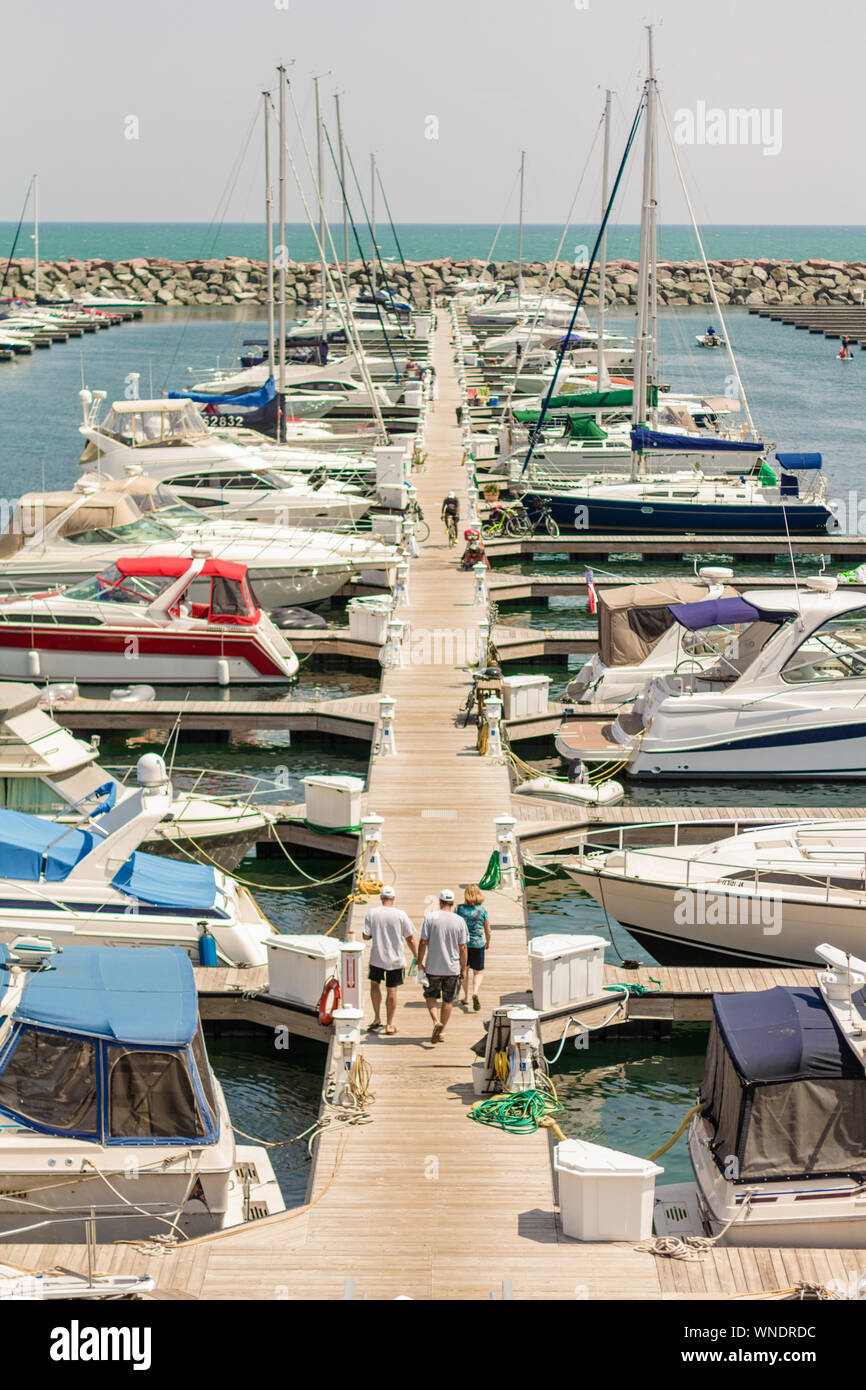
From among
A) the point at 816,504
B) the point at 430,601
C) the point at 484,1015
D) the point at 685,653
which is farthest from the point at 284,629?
the point at 484,1015

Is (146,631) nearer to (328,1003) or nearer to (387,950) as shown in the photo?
(328,1003)

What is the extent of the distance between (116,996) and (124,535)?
2072cm

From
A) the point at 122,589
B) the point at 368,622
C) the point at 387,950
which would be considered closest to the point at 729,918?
the point at 387,950

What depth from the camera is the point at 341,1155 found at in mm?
13727

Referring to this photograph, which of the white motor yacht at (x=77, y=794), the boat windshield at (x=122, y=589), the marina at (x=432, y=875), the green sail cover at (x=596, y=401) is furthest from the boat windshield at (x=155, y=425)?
the white motor yacht at (x=77, y=794)

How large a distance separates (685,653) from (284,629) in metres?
8.96

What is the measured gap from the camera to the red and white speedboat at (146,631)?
96.6ft

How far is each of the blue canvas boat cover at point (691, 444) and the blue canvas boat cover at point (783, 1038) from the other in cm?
3026

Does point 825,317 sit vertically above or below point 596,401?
above

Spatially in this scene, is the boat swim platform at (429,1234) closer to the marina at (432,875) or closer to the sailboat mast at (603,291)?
the marina at (432,875)

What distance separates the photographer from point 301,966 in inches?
660

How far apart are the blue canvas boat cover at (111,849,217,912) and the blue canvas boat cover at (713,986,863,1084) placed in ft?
19.5

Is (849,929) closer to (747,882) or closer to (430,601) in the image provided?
(747,882)

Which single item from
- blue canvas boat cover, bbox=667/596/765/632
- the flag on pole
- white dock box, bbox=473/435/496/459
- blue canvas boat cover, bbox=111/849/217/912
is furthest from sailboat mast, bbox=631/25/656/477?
blue canvas boat cover, bbox=111/849/217/912
